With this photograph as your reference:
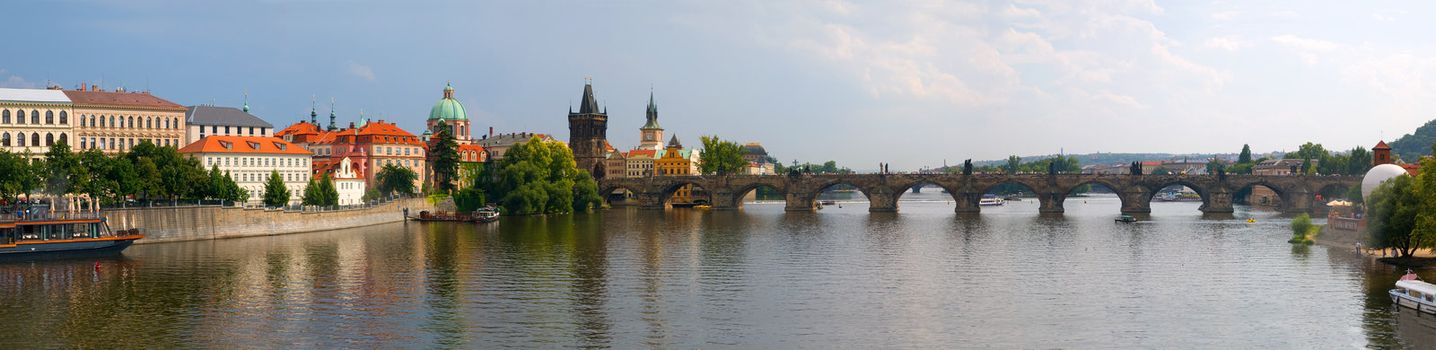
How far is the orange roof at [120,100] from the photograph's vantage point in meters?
111

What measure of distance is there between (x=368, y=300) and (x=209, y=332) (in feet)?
32.1

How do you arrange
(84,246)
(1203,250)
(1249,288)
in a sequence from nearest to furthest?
(1249,288), (84,246), (1203,250)

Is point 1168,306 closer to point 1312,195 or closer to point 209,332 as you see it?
point 209,332

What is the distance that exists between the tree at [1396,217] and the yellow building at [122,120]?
318ft

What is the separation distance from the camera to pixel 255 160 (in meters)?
113

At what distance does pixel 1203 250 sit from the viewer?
8694cm

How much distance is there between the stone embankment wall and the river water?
2.09m

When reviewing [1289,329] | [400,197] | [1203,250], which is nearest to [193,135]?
[400,197]

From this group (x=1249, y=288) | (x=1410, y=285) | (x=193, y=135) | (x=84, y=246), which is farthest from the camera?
(x=193, y=135)

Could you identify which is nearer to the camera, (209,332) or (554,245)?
(209,332)

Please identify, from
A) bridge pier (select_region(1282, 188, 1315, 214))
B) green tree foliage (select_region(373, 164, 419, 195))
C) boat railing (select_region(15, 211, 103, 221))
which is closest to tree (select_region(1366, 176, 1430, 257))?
boat railing (select_region(15, 211, 103, 221))

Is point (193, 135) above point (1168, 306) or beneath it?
above

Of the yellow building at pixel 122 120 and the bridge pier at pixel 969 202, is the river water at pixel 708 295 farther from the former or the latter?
the bridge pier at pixel 969 202

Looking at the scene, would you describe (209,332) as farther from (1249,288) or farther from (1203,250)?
(1203,250)
